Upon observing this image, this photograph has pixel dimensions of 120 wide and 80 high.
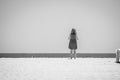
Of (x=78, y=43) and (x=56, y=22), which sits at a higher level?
(x=56, y=22)

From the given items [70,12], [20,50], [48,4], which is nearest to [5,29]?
[20,50]

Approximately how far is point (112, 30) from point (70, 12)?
6.84ft

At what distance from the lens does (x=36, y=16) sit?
1090 centimetres

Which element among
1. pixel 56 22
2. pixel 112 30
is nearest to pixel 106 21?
pixel 112 30

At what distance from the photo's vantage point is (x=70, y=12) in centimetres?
1088

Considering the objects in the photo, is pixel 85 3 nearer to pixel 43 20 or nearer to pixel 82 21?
pixel 82 21

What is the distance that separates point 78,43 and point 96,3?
197 cm

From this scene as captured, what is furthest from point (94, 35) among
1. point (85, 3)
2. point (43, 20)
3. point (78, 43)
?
point (43, 20)

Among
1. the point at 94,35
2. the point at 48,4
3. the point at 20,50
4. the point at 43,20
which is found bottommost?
the point at 20,50

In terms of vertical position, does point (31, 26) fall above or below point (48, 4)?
below

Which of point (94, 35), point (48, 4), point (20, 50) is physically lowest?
point (20, 50)

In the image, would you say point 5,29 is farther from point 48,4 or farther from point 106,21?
point 106,21

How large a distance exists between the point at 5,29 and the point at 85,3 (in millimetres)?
3811

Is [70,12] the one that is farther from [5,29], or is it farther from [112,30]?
[5,29]
